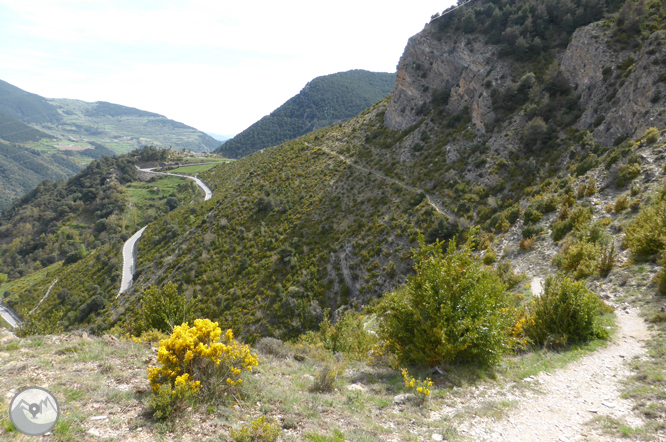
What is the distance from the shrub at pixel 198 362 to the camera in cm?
584

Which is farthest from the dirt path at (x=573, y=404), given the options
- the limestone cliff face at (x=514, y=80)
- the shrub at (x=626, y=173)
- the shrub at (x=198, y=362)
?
the limestone cliff face at (x=514, y=80)

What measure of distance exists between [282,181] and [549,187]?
3649 centimetres

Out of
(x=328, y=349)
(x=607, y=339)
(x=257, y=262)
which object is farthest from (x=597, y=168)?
(x=257, y=262)

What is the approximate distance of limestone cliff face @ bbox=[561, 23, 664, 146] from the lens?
67.1ft

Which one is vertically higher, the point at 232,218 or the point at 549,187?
the point at 549,187

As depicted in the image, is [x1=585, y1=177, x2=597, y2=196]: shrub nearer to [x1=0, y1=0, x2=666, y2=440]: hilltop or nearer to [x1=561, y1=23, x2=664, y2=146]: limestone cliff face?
[x1=0, y1=0, x2=666, y2=440]: hilltop

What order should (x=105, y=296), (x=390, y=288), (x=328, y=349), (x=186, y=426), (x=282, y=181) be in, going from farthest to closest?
(x=282, y=181) < (x=105, y=296) < (x=390, y=288) < (x=328, y=349) < (x=186, y=426)

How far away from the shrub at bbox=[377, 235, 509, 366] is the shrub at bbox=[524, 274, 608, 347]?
4.12 feet

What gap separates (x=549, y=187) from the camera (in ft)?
73.4

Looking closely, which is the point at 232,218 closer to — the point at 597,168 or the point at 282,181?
the point at 282,181

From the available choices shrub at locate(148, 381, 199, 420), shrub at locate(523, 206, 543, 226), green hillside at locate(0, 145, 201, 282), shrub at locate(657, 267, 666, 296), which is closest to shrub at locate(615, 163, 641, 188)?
shrub at locate(523, 206, 543, 226)

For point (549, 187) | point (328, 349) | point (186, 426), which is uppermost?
point (549, 187)

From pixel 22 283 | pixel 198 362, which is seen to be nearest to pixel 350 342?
pixel 198 362

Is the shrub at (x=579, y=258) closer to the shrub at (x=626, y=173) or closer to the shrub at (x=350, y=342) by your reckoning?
the shrub at (x=626, y=173)
